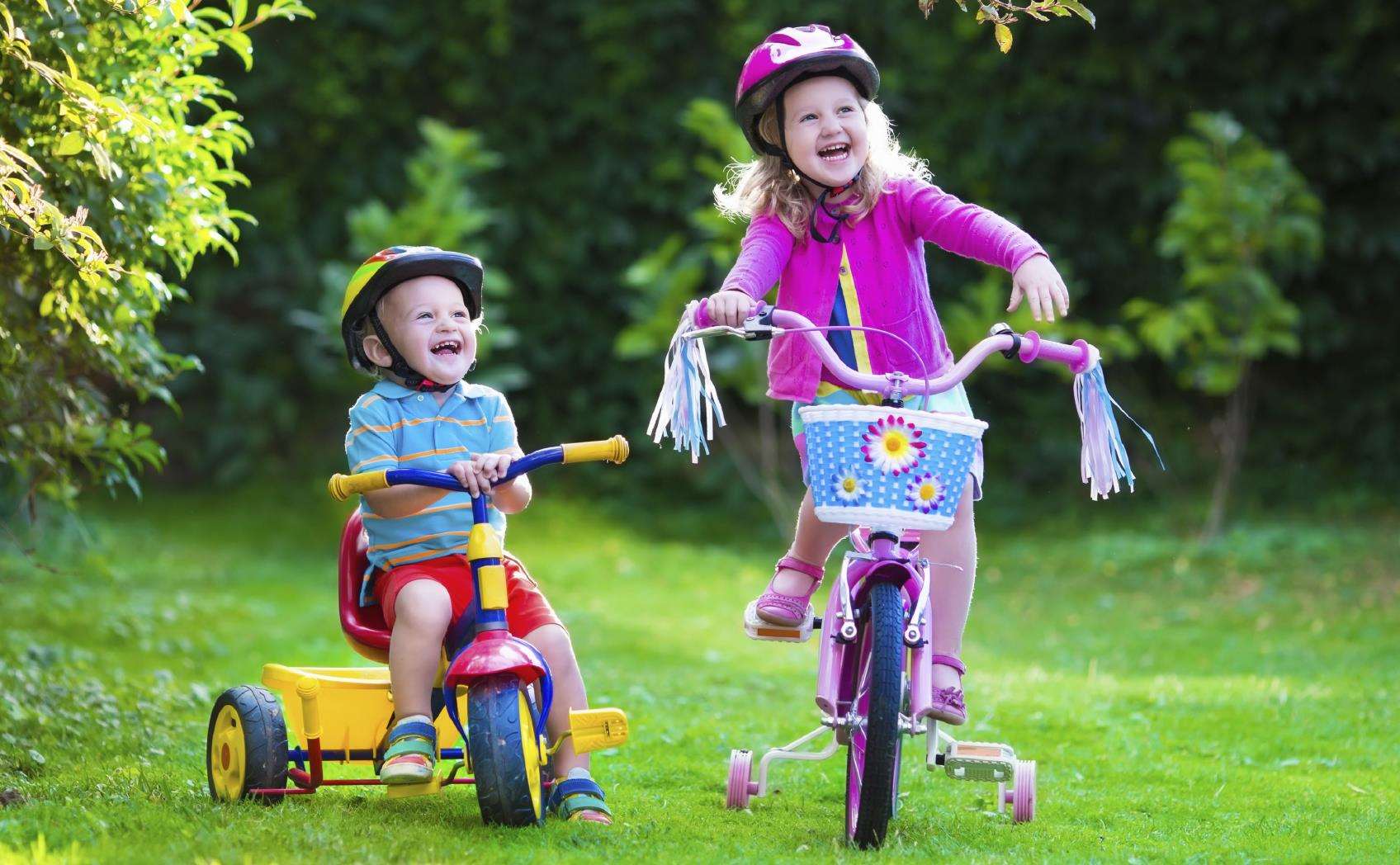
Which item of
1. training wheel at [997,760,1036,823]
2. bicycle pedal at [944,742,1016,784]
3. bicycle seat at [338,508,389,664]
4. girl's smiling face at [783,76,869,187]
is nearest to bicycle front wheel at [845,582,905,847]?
bicycle pedal at [944,742,1016,784]

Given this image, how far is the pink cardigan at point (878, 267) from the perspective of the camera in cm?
398

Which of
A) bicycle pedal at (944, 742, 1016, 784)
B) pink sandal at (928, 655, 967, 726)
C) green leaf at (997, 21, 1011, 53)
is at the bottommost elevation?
bicycle pedal at (944, 742, 1016, 784)

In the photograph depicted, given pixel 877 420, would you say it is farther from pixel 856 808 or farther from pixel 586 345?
pixel 586 345

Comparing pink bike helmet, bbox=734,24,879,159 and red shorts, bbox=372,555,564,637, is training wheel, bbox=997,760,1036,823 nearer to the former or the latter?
red shorts, bbox=372,555,564,637

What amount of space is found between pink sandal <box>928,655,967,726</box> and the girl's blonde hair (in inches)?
42.1

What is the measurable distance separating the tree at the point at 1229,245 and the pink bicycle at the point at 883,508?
651cm

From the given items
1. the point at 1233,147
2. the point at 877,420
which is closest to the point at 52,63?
the point at 877,420

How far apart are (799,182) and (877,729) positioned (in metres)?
1.38

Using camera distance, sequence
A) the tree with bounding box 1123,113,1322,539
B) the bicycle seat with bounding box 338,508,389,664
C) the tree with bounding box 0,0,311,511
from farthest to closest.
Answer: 1. the tree with bounding box 1123,113,1322,539
2. the tree with bounding box 0,0,311,511
3. the bicycle seat with bounding box 338,508,389,664

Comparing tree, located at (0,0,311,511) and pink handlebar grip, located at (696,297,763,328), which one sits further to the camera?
tree, located at (0,0,311,511)

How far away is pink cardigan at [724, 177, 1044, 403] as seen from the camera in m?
3.98

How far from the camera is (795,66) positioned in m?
3.97

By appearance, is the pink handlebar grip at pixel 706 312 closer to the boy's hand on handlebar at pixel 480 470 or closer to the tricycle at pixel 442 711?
the tricycle at pixel 442 711

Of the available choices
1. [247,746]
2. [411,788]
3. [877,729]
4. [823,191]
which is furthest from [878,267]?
[247,746]
